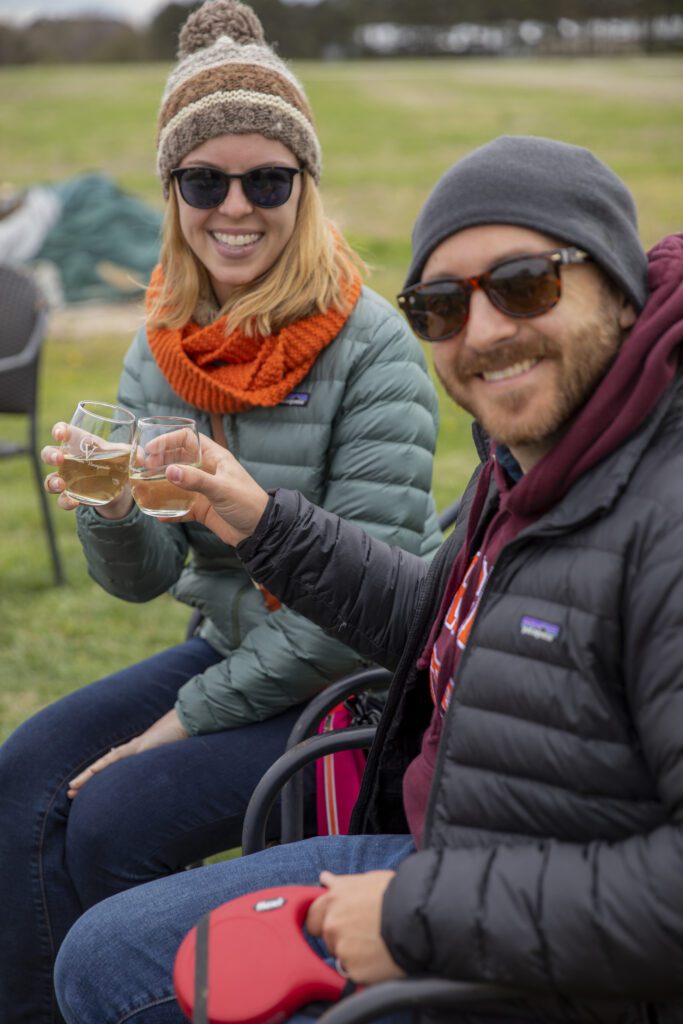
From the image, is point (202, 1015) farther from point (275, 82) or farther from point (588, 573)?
point (275, 82)

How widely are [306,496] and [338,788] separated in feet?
2.41

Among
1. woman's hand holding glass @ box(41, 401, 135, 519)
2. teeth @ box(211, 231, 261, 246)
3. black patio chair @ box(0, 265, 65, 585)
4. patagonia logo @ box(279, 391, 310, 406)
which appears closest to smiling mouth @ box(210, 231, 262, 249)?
teeth @ box(211, 231, 261, 246)

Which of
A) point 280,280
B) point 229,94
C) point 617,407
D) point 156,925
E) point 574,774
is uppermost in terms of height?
point 229,94

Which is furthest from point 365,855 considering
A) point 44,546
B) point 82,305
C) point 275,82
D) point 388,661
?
point 82,305

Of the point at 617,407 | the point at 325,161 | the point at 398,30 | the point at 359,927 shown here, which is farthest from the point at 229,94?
the point at 398,30

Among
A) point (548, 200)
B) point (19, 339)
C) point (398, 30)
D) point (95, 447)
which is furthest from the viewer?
point (398, 30)

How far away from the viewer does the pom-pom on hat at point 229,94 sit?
2926 mm

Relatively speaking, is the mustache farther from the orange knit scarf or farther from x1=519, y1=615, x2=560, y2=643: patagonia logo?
the orange knit scarf

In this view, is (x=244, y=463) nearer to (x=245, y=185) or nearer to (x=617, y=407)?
(x=245, y=185)

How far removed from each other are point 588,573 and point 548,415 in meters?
0.28

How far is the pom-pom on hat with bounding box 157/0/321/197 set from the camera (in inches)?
115

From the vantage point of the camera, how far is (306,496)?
9.78 ft

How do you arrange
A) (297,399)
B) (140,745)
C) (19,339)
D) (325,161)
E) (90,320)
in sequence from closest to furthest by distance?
(140,745), (297,399), (19,339), (90,320), (325,161)

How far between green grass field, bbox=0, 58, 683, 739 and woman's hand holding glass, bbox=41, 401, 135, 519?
115 cm
